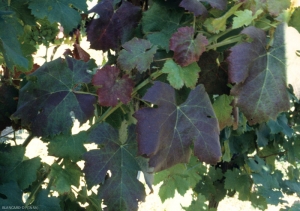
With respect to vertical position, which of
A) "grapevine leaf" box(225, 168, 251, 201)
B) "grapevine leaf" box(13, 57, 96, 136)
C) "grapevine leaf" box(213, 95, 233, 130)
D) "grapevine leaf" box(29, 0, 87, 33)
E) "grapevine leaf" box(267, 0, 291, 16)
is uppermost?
"grapevine leaf" box(267, 0, 291, 16)

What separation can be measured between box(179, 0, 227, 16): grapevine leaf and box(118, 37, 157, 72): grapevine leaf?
13 cm

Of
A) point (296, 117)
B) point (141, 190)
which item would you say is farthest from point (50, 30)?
point (296, 117)

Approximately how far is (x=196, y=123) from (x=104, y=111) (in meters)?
0.37

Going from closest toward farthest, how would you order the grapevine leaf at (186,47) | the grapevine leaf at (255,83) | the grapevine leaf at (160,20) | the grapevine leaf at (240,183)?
1. the grapevine leaf at (255,83)
2. the grapevine leaf at (186,47)
3. the grapevine leaf at (160,20)
4. the grapevine leaf at (240,183)

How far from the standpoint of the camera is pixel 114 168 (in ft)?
3.34

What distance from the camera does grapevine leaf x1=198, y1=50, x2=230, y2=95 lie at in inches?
42.8

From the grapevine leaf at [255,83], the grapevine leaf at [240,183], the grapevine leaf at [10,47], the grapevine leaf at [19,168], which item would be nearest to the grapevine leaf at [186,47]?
the grapevine leaf at [255,83]

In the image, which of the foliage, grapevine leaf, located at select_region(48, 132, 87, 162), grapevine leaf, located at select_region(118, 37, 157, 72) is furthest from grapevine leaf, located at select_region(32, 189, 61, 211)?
grapevine leaf, located at select_region(118, 37, 157, 72)

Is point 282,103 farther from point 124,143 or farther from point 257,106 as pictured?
point 124,143

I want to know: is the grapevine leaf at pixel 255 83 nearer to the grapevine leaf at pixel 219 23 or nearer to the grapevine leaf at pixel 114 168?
the grapevine leaf at pixel 219 23

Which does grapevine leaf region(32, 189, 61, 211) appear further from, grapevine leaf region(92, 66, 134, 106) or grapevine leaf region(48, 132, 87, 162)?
grapevine leaf region(92, 66, 134, 106)

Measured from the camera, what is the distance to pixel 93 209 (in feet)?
4.45

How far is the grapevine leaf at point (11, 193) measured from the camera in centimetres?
101

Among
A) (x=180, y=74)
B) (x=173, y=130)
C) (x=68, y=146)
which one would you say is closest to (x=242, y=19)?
(x=180, y=74)
